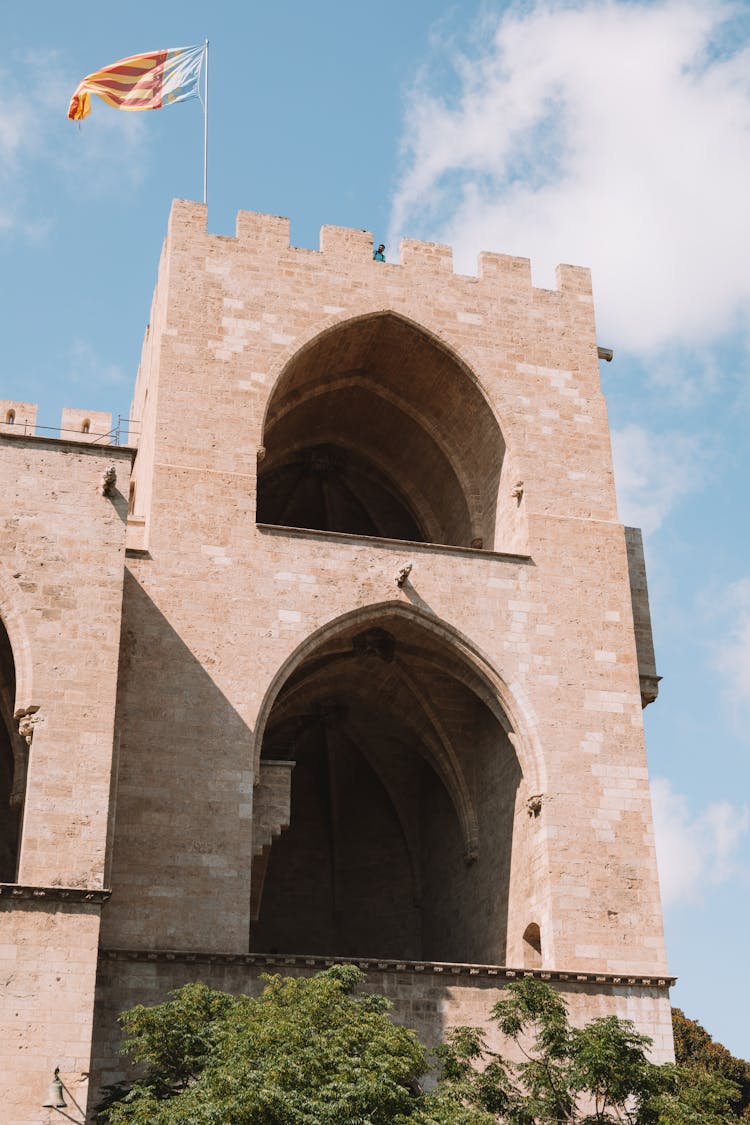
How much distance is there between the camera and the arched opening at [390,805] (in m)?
18.6

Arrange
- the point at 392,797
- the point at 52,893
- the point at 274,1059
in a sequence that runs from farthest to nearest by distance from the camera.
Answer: the point at 392,797 → the point at 52,893 → the point at 274,1059

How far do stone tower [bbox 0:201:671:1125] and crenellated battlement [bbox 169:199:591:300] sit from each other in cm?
4

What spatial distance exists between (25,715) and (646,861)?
6934 mm

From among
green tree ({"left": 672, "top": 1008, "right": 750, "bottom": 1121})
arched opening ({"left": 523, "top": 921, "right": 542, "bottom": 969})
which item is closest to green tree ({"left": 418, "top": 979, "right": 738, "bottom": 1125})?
arched opening ({"left": 523, "top": 921, "right": 542, "bottom": 969})

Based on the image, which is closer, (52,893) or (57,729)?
(52,893)

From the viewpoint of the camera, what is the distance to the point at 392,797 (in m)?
21.4

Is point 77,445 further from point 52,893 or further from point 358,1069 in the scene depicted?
point 358,1069

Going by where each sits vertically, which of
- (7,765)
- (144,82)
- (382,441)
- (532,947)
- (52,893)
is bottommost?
(52,893)

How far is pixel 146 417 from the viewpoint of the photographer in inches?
768

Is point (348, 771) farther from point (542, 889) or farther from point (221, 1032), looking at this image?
point (221, 1032)

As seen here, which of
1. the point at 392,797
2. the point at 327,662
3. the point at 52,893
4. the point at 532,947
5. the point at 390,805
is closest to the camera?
the point at 52,893

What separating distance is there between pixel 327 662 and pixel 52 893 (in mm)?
6892

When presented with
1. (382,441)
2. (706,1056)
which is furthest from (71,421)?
(706,1056)

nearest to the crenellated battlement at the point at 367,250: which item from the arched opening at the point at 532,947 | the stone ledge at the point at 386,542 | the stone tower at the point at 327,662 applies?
the stone tower at the point at 327,662
